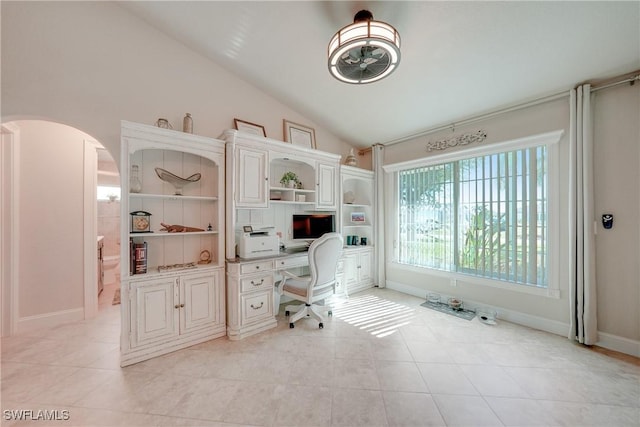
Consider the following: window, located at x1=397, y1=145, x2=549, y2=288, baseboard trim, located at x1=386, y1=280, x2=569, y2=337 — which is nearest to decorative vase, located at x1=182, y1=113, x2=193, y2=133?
window, located at x1=397, y1=145, x2=549, y2=288

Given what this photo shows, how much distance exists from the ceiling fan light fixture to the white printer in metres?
1.98

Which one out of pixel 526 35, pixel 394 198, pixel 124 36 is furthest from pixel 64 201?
pixel 526 35

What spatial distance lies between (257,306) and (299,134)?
2.63 metres

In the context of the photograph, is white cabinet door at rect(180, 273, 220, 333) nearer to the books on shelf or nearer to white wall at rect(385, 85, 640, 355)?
the books on shelf

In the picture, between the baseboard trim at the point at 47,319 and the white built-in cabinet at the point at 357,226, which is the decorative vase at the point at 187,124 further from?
the baseboard trim at the point at 47,319

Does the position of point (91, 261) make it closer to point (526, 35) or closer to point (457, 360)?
point (457, 360)

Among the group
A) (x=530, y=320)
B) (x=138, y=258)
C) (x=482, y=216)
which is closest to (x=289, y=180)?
(x=138, y=258)

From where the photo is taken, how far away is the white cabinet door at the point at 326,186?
361cm

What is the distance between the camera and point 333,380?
1906 mm

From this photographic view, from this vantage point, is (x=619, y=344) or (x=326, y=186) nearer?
(x=619, y=344)

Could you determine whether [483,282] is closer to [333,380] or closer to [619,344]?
[619,344]

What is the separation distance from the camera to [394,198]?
168 inches

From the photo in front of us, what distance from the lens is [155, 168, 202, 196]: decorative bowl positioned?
2516 mm

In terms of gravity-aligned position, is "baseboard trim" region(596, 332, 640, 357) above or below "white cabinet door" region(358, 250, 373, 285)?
below
